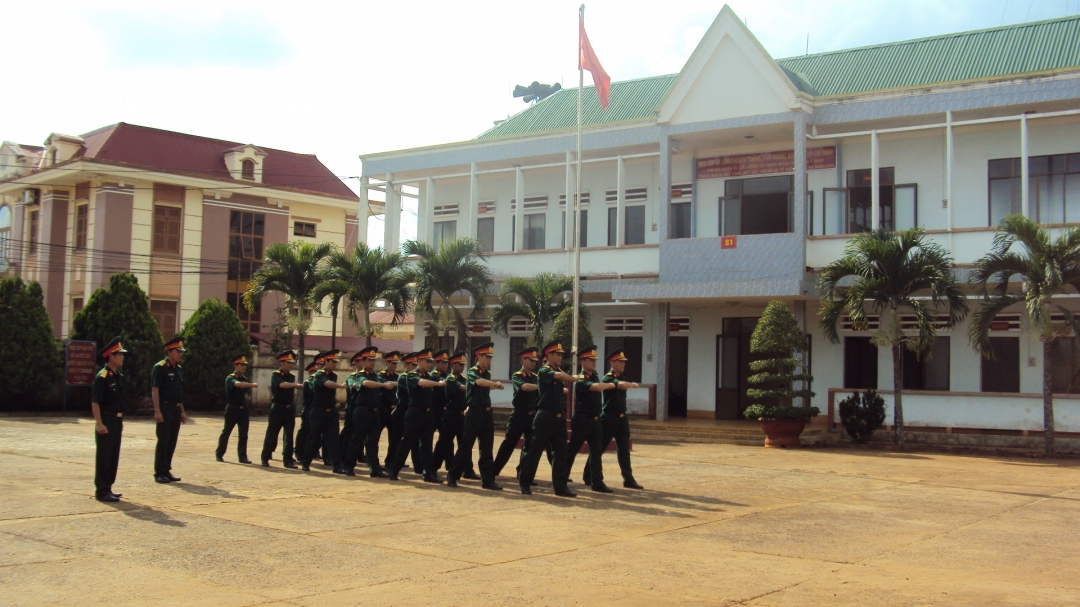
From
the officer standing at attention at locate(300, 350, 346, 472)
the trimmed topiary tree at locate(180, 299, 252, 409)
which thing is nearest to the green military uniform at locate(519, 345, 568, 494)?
the officer standing at attention at locate(300, 350, 346, 472)

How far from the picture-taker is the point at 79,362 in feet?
85.8

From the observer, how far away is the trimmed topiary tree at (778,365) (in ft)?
63.2

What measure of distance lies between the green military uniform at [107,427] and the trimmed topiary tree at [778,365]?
40.1ft

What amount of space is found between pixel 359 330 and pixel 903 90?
1433 centimetres

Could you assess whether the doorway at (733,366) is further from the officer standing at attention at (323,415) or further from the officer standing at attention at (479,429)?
the officer standing at attention at (479,429)

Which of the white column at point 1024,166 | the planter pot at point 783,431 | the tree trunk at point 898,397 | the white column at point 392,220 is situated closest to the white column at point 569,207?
the white column at point 392,220

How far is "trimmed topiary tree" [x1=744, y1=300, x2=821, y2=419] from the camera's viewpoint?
19266 mm

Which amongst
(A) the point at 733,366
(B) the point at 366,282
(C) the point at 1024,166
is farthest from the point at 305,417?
(C) the point at 1024,166

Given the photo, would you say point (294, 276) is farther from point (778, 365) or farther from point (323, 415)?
point (323, 415)

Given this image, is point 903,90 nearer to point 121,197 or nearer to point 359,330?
point 359,330

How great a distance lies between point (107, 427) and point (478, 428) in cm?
422

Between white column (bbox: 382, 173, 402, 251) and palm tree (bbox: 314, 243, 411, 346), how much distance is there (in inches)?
89.9

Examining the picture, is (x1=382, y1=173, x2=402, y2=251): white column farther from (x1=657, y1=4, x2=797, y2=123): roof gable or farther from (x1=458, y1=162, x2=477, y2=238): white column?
(x1=657, y1=4, x2=797, y2=123): roof gable

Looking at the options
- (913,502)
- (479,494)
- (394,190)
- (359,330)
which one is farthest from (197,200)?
(913,502)
